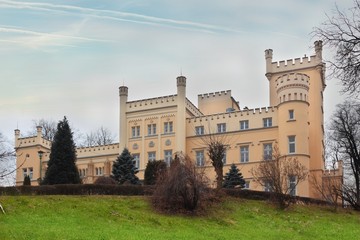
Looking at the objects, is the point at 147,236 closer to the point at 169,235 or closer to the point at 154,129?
the point at 169,235

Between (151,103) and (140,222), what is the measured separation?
108ft

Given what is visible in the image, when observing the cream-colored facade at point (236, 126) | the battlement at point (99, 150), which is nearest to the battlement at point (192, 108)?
the cream-colored facade at point (236, 126)

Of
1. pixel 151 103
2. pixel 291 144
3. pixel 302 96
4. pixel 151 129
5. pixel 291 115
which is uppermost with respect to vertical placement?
pixel 151 103

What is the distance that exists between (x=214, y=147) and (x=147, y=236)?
15.2 m

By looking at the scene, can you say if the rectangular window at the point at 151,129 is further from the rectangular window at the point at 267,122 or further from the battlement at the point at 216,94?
the rectangular window at the point at 267,122

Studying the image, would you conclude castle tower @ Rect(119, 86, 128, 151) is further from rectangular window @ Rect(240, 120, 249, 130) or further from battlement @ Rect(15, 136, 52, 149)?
rectangular window @ Rect(240, 120, 249, 130)

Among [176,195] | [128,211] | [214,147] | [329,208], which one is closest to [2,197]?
[128,211]

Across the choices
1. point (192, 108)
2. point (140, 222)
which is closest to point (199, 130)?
point (192, 108)

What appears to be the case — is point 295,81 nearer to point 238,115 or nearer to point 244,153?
point 238,115

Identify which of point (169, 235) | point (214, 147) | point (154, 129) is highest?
point (154, 129)

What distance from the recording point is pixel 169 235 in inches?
772

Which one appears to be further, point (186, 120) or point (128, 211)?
point (186, 120)

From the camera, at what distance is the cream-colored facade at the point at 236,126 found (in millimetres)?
48125

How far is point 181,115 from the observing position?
52.8 m
